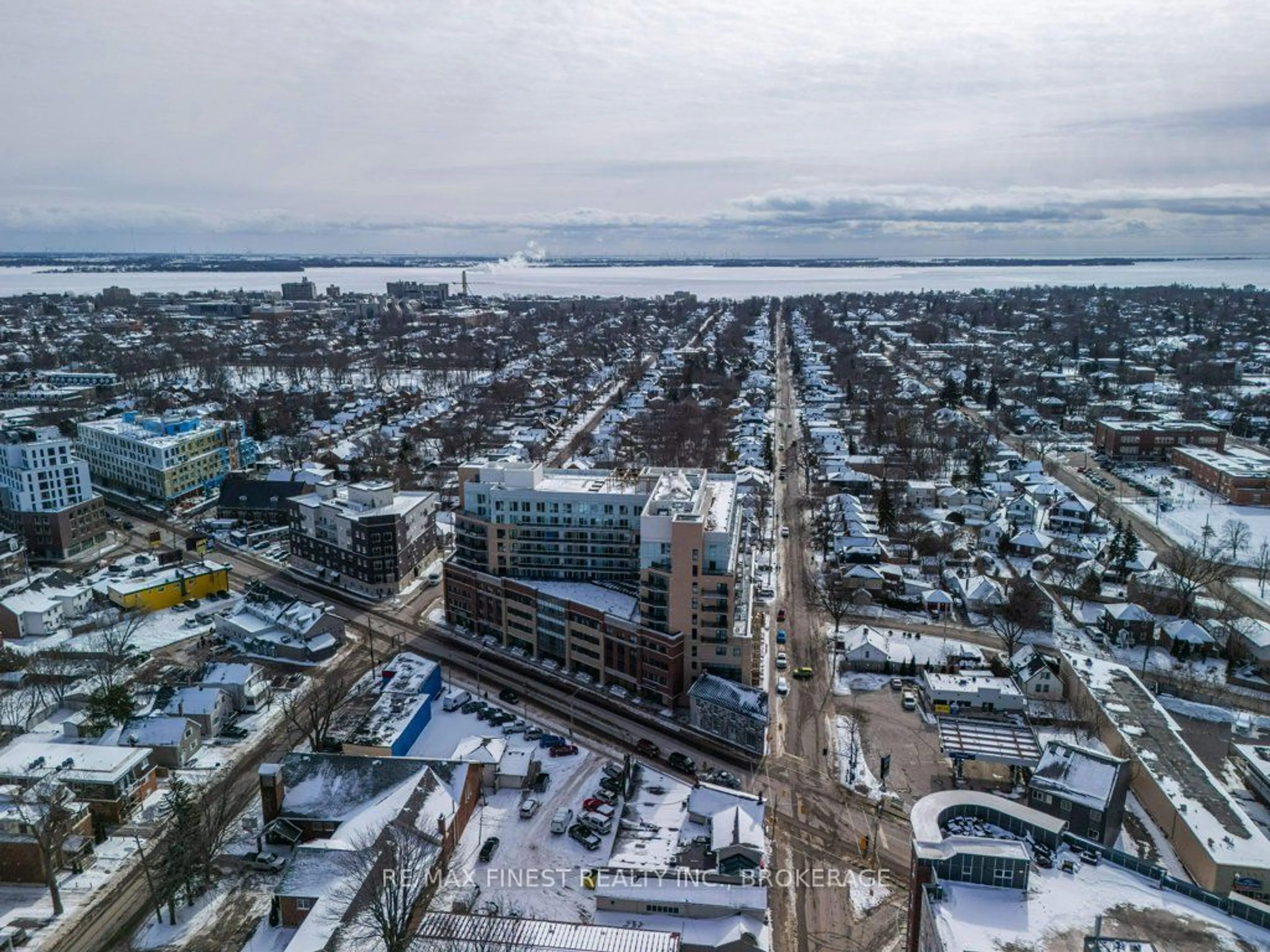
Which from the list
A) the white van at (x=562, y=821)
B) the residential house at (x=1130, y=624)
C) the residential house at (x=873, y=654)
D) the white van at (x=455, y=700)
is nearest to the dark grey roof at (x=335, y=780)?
the white van at (x=562, y=821)

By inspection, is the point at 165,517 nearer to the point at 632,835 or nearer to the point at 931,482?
the point at 632,835

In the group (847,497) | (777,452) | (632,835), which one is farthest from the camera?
(777,452)

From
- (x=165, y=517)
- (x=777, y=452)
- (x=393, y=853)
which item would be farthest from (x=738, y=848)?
(x=777, y=452)

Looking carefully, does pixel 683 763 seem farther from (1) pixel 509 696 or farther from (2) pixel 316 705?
(2) pixel 316 705

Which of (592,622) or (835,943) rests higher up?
(592,622)

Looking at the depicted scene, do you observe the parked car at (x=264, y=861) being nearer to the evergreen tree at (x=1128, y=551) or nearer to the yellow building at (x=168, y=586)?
the yellow building at (x=168, y=586)

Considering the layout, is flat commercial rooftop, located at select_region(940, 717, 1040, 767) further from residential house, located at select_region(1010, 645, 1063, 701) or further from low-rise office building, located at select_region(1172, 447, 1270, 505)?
low-rise office building, located at select_region(1172, 447, 1270, 505)

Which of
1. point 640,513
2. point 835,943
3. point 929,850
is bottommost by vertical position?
point 835,943
